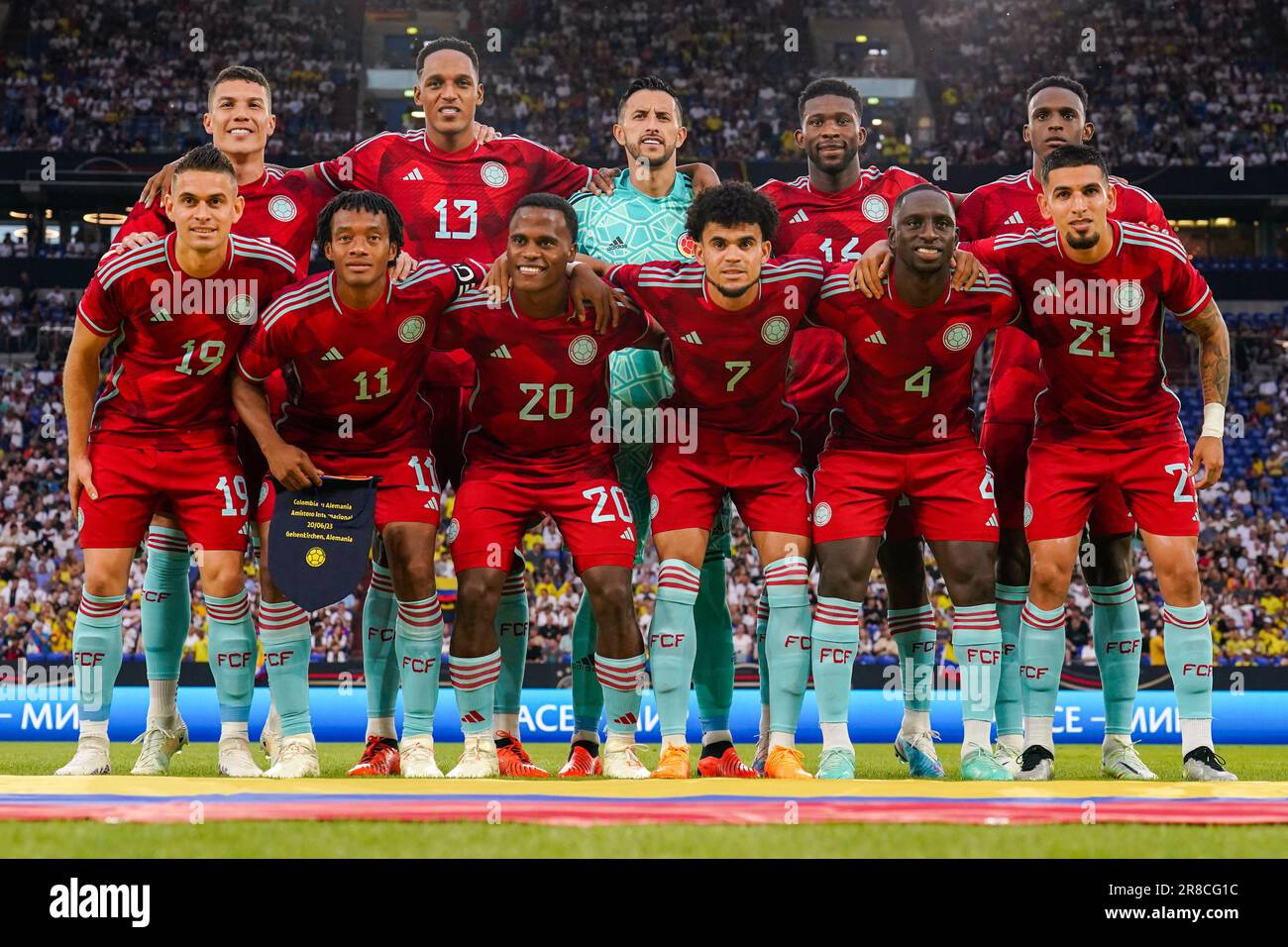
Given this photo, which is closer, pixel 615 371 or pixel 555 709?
pixel 615 371

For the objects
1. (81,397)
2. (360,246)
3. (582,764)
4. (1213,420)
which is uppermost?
(360,246)

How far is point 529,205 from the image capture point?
20.3 feet

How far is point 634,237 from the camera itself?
689 centimetres

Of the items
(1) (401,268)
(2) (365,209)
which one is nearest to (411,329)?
(1) (401,268)

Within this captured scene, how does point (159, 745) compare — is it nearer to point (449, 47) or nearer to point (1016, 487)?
point (449, 47)

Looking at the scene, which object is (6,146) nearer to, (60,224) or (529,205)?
(60,224)

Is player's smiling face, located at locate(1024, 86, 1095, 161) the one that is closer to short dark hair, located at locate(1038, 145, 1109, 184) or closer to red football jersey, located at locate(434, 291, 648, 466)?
short dark hair, located at locate(1038, 145, 1109, 184)

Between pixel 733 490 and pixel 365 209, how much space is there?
203cm

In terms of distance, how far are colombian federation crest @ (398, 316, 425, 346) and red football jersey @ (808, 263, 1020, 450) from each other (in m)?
1.73

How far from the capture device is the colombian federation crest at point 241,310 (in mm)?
6215

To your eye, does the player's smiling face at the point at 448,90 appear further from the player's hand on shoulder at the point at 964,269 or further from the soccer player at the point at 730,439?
the player's hand on shoulder at the point at 964,269

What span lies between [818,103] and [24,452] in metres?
16.7

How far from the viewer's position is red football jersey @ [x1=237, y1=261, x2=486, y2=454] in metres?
6.07
